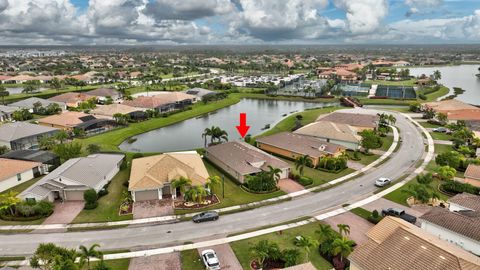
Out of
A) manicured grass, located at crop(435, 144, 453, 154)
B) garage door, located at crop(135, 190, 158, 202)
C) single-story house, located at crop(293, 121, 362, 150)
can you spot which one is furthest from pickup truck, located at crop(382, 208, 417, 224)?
manicured grass, located at crop(435, 144, 453, 154)

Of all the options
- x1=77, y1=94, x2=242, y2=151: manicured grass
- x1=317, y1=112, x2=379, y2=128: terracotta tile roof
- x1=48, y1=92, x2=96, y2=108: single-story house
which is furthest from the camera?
x1=48, y1=92, x2=96, y2=108: single-story house

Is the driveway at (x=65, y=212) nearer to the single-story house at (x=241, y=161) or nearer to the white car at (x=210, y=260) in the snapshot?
the white car at (x=210, y=260)

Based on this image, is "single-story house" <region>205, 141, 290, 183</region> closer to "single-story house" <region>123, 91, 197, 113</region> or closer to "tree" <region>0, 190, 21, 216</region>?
"tree" <region>0, 190, 21, 216</region>

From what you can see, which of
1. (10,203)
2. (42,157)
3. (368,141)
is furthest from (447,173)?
(42,157)

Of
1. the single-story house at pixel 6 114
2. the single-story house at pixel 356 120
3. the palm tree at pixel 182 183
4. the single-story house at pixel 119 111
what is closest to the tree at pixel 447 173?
the single-story house at pixel 356 120

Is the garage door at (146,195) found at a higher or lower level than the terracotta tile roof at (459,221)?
lower

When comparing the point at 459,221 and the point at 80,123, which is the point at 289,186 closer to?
the point at 459,221

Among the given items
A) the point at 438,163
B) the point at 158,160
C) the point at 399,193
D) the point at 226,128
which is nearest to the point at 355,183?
the point at 399,193
